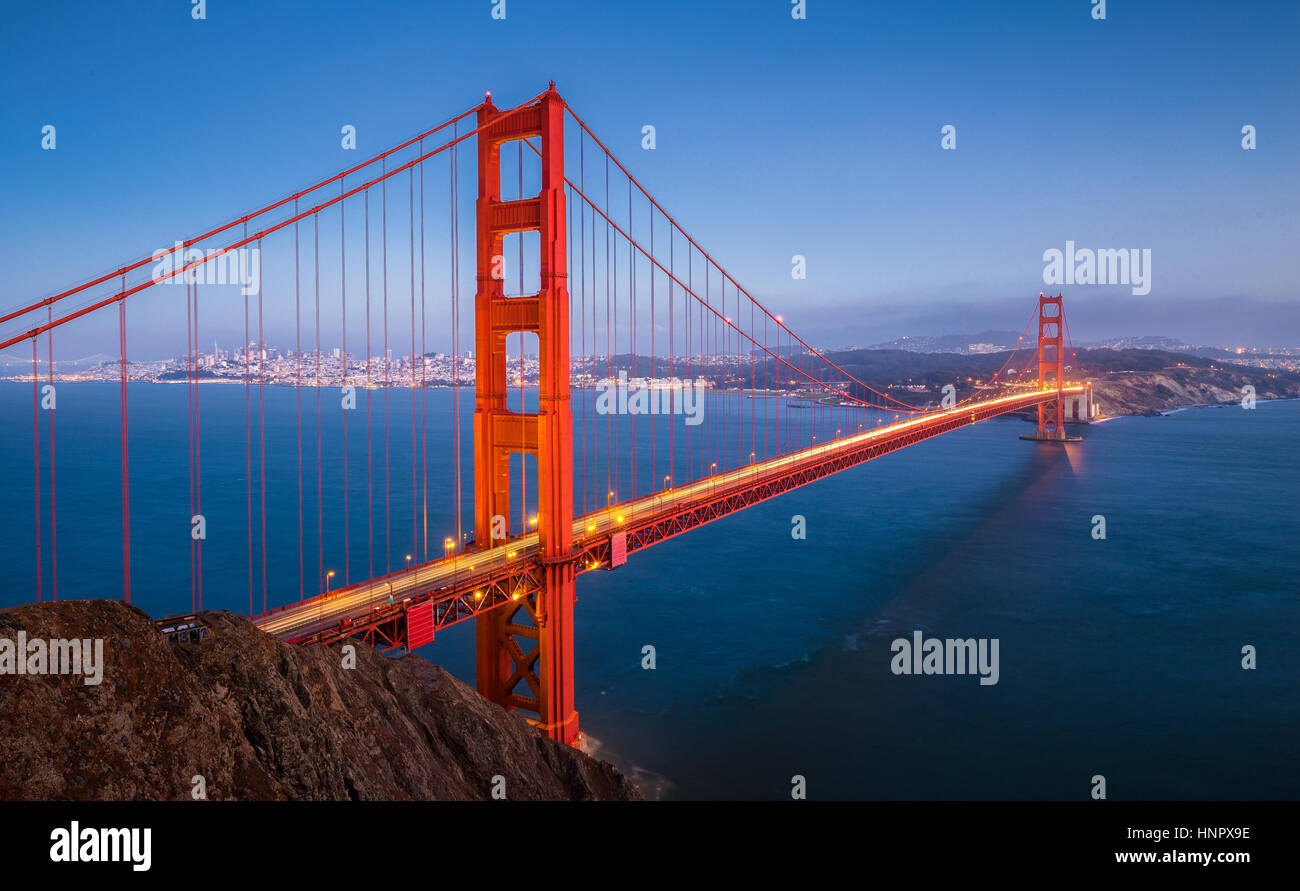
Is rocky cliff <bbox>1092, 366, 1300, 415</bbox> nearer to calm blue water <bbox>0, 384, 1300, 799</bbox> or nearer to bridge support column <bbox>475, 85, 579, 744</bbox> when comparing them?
calm blue water <bbox>0, 384, 1300, 799</bbox>

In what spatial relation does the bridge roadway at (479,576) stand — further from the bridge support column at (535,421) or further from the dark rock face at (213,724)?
the dark rock face at (213,724)

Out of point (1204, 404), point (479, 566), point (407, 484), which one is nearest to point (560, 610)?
point (479, 566)

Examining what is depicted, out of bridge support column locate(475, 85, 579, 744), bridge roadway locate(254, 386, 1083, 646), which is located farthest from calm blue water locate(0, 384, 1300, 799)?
bridge roadway locate(254, 386, 1083, 646)


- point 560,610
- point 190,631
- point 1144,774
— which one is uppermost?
point 190,631

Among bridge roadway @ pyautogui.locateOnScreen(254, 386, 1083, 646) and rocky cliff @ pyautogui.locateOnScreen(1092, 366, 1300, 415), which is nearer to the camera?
bridge roadway @ pyautogui.locateOnScreen(254, 386, 1083, 646)

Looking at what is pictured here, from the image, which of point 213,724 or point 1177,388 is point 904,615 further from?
point 1177,388

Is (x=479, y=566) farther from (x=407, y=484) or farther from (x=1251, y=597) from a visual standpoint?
(x=407, y=484)

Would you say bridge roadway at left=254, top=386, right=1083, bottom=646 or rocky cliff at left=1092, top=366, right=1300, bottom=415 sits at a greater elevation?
rocky cliff at left=1092, top=366, right=1300, bottom=415
